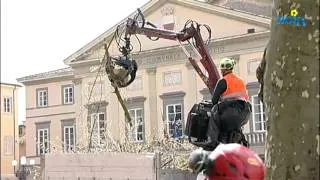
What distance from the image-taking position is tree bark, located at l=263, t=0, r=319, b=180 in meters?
4.82

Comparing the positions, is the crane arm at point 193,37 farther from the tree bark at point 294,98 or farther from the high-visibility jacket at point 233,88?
the tree bark at point 294,98

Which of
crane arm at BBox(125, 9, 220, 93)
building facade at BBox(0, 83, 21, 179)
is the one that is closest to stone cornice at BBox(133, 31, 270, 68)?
building facade at BBox(0, 83, 21, 179)

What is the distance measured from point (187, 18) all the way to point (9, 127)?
32.9 m

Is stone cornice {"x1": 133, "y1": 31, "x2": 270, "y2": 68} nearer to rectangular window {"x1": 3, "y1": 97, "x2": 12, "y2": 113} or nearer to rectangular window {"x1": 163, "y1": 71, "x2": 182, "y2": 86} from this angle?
rectangular window {"x1": 163, "y1": 71, "x2": 182, "y2": 86}

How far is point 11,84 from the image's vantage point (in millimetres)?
70188

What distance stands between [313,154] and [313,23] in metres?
0.86

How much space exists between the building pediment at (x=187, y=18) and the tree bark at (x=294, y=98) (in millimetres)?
37706

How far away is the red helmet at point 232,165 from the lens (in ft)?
12.3

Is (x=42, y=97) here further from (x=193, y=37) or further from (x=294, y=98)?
(x=294, y=98)

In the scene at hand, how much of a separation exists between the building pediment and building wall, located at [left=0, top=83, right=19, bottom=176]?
23.2 m

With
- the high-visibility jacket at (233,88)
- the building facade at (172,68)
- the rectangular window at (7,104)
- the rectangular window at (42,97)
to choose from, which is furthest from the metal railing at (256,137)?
the rectangular window at (7,104)

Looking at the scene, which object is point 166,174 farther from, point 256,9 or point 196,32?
point 256,9

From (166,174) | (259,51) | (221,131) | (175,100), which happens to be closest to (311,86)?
(221,131)

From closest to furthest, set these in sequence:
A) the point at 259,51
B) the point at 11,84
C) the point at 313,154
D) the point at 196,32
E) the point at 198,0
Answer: the point at 313,154 → the point at 196,32 → the point at 259,51 → the point at 198,0 → the point at 11,84
